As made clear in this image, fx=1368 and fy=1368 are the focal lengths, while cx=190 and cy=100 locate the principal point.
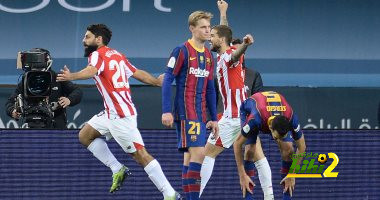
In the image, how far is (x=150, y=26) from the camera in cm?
1634

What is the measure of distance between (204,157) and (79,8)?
3.63m

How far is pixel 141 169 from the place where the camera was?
45.9ft

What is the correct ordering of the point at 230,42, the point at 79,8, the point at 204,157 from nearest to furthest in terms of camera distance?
1. the point at 204,157
2. the point at 230,42
3. the point at 79,8

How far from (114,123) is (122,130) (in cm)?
Result: 10

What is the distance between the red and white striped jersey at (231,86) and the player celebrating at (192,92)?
0.98 meters

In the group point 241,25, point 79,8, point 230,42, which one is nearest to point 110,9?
Answer: point 79,8

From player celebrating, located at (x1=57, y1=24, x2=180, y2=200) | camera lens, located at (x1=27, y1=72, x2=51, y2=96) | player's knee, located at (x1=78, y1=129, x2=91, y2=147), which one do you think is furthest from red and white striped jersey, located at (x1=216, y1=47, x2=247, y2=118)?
camera lens, located at (x1=27, y1=72, x2=51, y2=96)

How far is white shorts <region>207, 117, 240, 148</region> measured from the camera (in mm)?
13603

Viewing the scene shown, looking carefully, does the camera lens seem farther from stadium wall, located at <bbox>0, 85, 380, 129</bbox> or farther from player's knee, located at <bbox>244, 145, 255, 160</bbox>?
stadium wall, located at <bbox>0, 85, 380, 129</bbox>

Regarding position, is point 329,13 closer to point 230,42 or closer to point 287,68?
point 287,68

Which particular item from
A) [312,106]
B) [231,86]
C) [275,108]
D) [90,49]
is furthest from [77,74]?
[312,106]

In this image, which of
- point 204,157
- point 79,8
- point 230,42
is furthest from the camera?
point 79,8

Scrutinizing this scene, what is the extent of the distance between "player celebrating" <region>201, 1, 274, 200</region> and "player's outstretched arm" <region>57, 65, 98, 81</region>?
1586 millimetres

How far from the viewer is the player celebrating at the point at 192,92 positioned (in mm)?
12633
